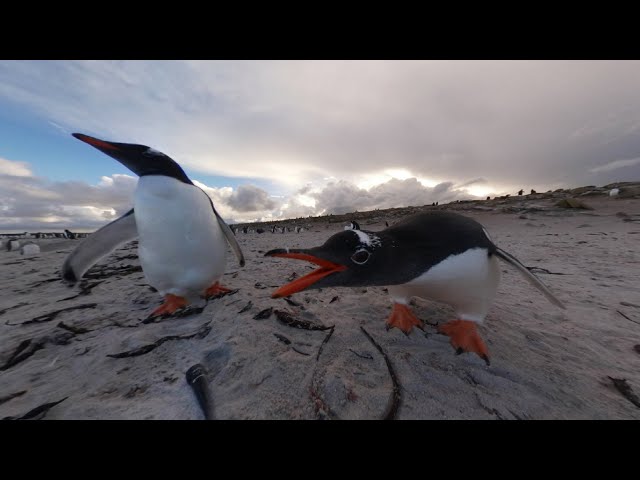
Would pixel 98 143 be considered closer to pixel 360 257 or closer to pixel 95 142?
pixel 95 142

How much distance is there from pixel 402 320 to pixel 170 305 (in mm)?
2205

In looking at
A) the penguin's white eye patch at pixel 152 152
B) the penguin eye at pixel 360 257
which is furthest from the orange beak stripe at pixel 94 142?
the penguin eye at pixel 360 257

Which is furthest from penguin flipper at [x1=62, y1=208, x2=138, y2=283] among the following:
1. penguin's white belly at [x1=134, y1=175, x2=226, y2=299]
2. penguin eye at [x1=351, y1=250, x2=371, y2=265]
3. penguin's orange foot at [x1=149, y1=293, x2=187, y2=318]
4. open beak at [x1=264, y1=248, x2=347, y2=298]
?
penguin eye at [x1=351, y1=250, x2=371, y2=265]

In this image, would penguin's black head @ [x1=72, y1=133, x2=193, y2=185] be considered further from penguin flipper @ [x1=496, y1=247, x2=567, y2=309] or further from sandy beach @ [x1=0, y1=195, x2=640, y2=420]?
penguin flipper @ [x1=496, y1=247, x2=567, y2=309]

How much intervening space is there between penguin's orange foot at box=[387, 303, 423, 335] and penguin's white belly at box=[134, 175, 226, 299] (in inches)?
71.9

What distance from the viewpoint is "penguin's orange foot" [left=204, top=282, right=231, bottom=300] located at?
8.48ft

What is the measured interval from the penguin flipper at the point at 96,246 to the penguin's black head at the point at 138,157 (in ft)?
1.69

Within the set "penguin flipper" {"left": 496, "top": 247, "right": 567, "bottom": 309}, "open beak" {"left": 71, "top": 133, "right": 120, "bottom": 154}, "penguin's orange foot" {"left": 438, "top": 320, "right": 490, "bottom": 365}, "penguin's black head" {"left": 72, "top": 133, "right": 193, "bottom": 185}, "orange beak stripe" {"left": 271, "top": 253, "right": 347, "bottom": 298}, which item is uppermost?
"open beak" {"left": 71, "top": 133, "right": 120, "bottom": 154}

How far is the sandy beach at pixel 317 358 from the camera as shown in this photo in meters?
1.11

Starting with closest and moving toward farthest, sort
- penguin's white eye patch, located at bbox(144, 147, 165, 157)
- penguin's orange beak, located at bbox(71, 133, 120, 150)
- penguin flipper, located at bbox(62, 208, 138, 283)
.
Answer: penguin's orange beak, located at bbox(71, 133, 120, 150)
penguin's white eye patch, located at bbox(144, 147, 165, 157)
penguin flipper, located at bbox(62, 208, 138, 283)

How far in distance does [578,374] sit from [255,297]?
257cm
